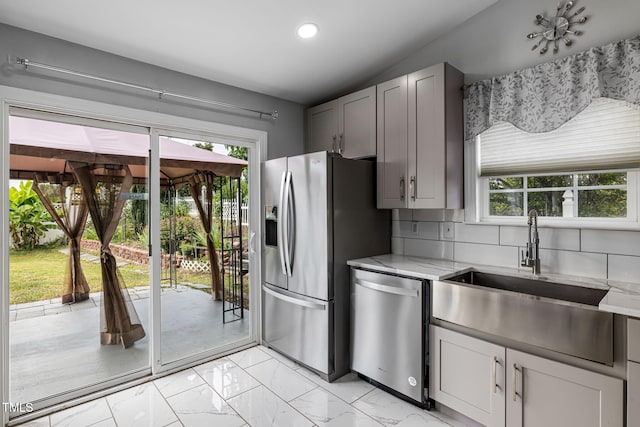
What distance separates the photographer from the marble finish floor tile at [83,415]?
2.10 meters

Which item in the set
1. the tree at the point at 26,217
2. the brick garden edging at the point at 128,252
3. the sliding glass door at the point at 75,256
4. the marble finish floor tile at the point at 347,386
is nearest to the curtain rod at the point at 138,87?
the sliding glass door at the point at 75,256

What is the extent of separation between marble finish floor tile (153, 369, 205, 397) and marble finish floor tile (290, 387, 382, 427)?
0.82m

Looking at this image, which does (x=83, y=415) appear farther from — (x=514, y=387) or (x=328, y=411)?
(x=514, y=387)

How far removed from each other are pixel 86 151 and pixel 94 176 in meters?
0.18

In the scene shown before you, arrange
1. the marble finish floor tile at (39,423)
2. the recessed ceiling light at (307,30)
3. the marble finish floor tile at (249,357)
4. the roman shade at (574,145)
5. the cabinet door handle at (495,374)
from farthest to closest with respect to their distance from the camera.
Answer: the marble finish floor tile at (249,357) → the recessed ceiling light at (307,30) → the marble finish floor tile at (39,423) → the roman shade at (574,145) → the cabinet door handle at (495,374)

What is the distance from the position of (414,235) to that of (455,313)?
1033 mm

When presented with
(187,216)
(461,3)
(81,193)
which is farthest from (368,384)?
(461,3)

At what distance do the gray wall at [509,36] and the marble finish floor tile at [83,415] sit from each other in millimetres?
3522

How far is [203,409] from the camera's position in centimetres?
223

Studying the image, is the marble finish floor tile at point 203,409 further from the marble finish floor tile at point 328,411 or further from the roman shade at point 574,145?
the roman shade at point 574,145

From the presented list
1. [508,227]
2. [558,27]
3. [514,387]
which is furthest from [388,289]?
[558,27]

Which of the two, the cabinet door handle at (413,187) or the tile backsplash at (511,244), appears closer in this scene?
the tile backsplash at (511,244)

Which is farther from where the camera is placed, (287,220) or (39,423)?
(287,220)

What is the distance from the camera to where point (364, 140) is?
296cm
